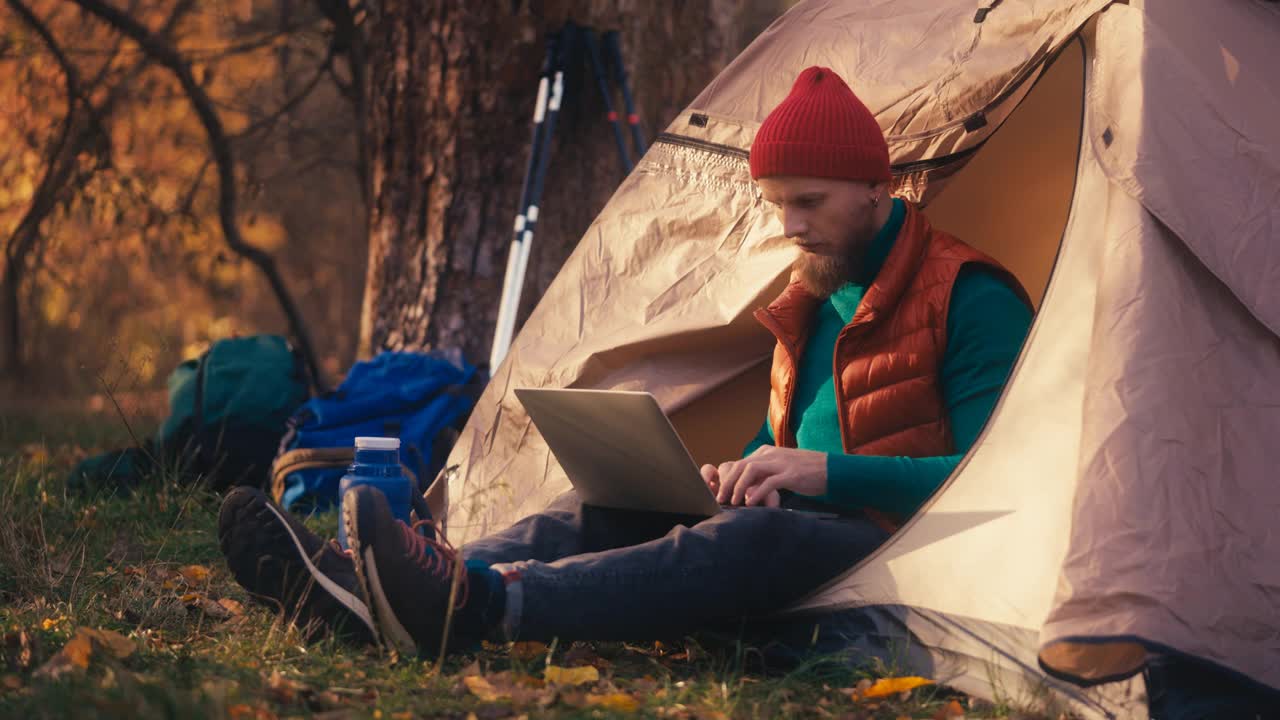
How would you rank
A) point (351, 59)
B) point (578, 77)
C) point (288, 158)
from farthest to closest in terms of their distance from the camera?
point (288, 158)
point (351, 59)
point (578, 77)

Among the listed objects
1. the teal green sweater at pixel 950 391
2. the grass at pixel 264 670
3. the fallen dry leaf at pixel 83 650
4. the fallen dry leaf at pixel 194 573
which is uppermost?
the teal green sweater at pixel 950 391

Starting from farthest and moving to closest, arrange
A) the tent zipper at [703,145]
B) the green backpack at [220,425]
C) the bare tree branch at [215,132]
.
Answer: the bare tree branch at [215,132], the green backpack at [220,425], the tent zipper at [703,145]

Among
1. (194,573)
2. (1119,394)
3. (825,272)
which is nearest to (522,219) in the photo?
(194,573)

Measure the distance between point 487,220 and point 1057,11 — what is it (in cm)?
259

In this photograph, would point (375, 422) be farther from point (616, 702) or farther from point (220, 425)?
point (616, 702)

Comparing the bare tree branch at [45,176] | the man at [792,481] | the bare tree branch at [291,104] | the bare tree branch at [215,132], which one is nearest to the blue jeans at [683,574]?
the man at [792,481]

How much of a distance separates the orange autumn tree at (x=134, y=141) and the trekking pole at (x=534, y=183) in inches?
46.4

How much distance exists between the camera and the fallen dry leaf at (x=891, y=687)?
225cm

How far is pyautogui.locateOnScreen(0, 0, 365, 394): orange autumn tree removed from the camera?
256 inches

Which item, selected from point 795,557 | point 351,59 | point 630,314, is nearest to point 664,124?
point 630,314

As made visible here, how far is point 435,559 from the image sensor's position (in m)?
2.23

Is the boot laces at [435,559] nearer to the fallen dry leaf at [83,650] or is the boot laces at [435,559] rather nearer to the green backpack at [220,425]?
the fallen dry leaf at [83,650]

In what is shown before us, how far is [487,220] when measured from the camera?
4.83m

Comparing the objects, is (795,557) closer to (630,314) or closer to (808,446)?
(808,446)
